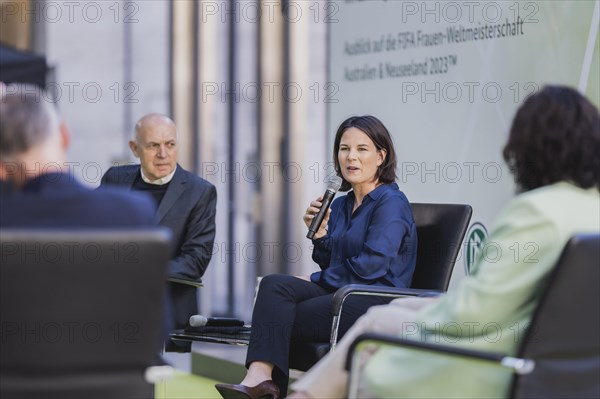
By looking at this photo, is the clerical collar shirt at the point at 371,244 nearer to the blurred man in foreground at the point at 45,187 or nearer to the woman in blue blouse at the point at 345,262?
the woman in blue blouse at the point at 345,262

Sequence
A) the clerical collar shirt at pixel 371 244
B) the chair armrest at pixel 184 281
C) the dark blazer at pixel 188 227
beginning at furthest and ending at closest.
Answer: the dark blazer at pixel 188 227 → the chair armrest at pixel 184 281 → the clerical collar shirt at pixel 371 244

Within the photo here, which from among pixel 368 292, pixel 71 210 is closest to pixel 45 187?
pixel 71 210

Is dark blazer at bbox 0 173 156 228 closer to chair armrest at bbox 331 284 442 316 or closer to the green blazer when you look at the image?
the green blazer

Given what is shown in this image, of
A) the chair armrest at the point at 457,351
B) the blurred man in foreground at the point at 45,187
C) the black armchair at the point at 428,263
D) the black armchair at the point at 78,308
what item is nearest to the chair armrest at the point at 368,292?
the black armchair at the point at 428,263

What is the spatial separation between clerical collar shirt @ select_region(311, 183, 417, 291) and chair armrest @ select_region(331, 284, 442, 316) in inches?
7.1

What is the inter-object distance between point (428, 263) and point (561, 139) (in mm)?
1875

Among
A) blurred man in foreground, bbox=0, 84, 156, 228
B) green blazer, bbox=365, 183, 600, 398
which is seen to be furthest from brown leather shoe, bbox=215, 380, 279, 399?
blurred man in foreground, bbox=0, 84, 156, 228

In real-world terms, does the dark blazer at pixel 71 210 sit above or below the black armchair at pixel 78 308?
above

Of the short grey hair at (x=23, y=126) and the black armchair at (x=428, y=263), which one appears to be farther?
the black armchair at (x=428, y=263)

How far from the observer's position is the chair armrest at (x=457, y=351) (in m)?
3.00

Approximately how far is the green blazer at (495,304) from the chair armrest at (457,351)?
0.39ft

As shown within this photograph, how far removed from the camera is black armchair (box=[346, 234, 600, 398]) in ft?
9.98

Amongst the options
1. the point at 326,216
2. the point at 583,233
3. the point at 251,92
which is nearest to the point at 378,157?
the point at 326,216

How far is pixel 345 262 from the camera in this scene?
5012mm
